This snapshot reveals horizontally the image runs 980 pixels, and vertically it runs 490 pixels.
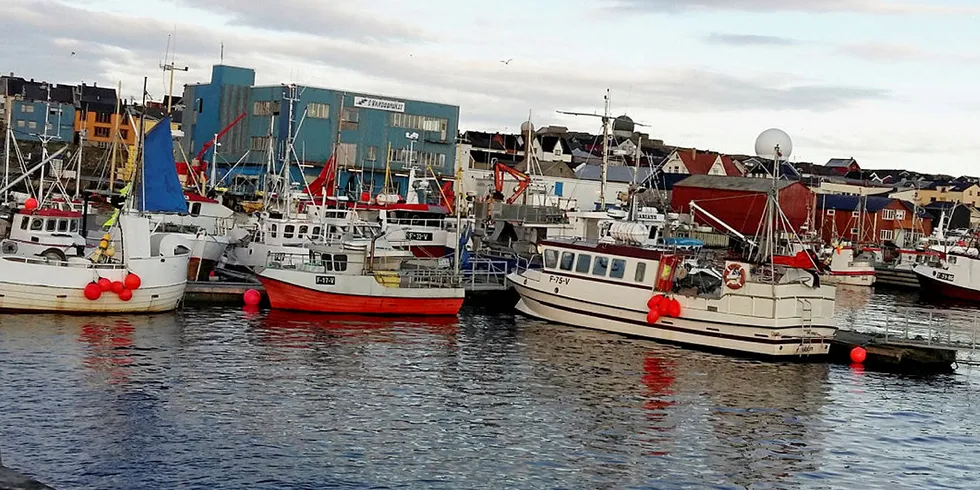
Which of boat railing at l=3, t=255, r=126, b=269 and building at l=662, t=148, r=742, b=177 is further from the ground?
building at l=662, t=148, r=742, b=177

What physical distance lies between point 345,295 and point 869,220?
289 ft

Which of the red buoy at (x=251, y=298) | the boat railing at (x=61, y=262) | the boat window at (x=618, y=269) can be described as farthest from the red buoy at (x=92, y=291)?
the boat window at (x=618, y=269)

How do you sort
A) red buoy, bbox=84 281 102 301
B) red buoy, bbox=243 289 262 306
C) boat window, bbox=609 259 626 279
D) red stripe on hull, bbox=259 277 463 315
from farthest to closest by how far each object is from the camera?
red buoy, bbox=243 289 262 306 → red stripe on hull, bbox=259 277 463 315 → boat window, bbox=609 259 626 279 → red buoy, bbox=84 281 102 301

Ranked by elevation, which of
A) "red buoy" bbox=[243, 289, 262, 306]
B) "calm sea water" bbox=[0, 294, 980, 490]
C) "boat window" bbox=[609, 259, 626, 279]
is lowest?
"calm sea water" bbox=[0, 294, 980, 490]

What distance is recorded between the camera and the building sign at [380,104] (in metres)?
102

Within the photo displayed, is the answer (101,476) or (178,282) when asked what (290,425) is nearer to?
(101,476)

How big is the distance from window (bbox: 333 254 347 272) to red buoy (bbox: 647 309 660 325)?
43.4 ft

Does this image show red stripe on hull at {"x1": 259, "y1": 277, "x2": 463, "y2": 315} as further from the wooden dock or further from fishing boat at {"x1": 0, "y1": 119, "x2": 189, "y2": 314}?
the wooden dock

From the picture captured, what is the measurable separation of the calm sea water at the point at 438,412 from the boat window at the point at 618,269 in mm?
3135

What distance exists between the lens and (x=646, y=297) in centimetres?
4834

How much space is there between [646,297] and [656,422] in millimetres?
15143

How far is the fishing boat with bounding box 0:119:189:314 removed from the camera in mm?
44406

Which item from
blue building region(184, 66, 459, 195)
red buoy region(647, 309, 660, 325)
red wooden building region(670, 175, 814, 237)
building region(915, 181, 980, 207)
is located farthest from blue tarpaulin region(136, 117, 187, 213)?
building region(915, 181, 980, 207)

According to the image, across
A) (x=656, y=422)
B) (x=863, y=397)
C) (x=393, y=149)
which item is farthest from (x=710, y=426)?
(x=393, y=149)
